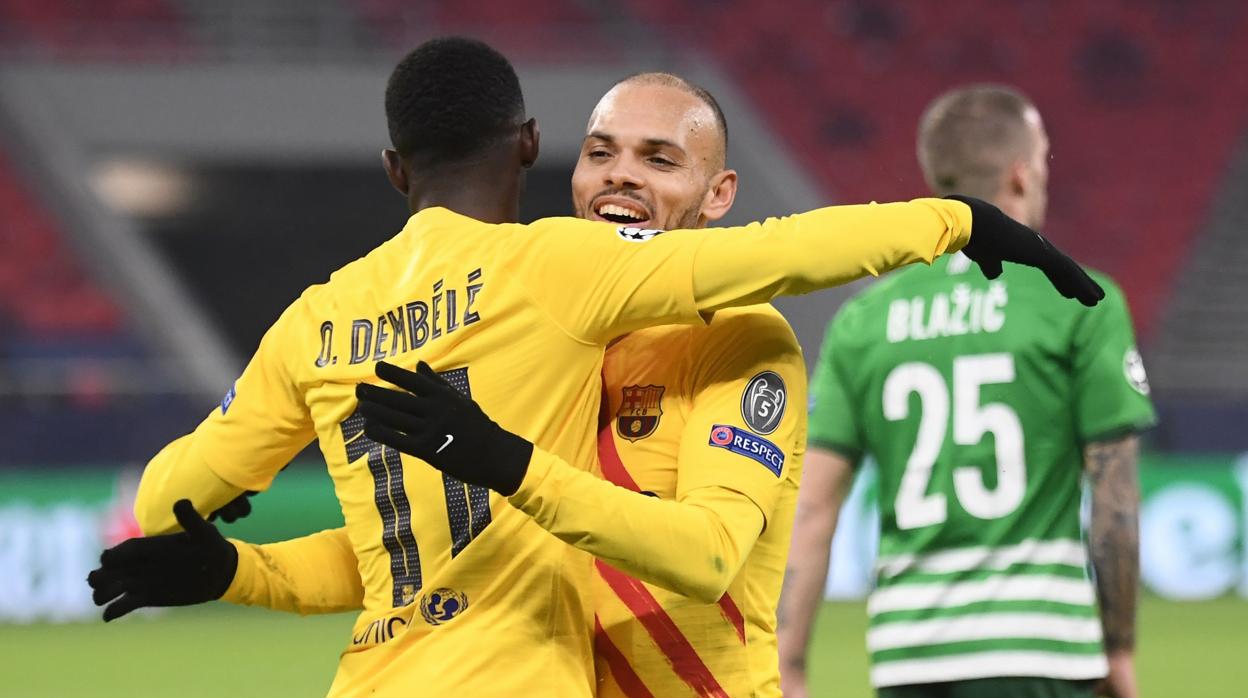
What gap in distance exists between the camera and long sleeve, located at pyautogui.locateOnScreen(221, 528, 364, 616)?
304 centimetres

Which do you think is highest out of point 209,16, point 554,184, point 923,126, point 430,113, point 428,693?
point 209,16

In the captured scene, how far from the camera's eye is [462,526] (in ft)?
8.56

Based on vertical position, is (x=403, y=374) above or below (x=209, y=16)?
below

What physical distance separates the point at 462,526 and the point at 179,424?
10631mm

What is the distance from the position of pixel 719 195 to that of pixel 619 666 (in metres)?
0.93

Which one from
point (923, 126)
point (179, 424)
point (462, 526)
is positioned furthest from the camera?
point (179, 424)

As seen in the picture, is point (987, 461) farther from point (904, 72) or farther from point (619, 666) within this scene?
point (904, 72)

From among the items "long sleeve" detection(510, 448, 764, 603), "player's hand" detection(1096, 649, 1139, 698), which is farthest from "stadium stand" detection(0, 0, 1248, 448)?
"long sleeve" detection(510, 448, 764, 603)

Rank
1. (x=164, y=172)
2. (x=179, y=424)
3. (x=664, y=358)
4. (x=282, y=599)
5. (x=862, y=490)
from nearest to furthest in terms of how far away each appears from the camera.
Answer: (x=664, y=358)
(x=282, y=599)
(x=862, y=490)
(x=179, y=424)
(x=164, y=172)

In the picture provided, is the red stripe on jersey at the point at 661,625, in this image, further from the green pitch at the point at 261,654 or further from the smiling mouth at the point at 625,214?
the green pitch at the point at 261,654

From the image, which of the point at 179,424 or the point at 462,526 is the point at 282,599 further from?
the point at 179,424

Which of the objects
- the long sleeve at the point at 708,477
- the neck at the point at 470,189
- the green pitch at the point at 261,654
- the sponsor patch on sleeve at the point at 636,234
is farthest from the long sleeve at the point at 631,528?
the green pitch at the point at 261,654

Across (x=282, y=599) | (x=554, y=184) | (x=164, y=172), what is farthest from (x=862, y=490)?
(x=164, y=172)

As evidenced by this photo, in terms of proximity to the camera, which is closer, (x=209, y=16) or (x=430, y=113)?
(x=430, y=113)
